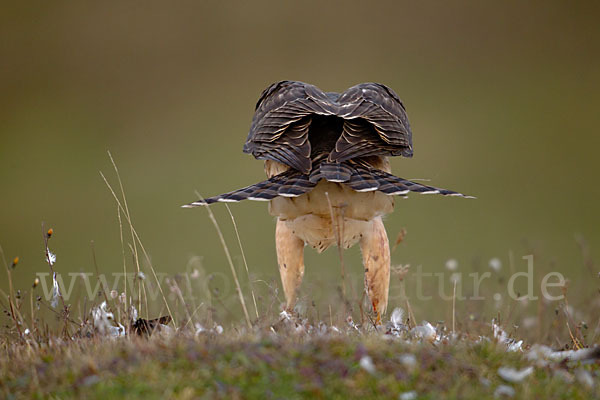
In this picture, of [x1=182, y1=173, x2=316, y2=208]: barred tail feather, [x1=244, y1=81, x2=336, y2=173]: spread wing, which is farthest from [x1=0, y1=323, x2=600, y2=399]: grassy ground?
[x1=244, y1=81, x2=336, y2=173]: spread wing

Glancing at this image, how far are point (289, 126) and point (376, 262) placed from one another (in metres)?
1.66

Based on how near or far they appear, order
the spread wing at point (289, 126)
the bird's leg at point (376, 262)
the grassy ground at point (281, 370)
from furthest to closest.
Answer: the bird's leg at point (376, 262) → the spread wing at point (289, 126) → the grassy ground at point (281, 370)

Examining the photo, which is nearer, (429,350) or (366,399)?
(366,399)

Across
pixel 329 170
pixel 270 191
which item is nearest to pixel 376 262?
pixel 329 170

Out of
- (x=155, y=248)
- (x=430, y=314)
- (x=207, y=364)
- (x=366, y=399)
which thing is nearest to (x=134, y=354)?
(x=207, y=364)

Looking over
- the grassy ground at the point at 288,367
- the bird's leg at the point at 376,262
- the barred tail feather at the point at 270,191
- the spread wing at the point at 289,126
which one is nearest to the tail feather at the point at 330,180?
the barred tail feather at the point at 270,191

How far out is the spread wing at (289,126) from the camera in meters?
6.15

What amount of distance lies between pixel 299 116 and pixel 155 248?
11.3 metres

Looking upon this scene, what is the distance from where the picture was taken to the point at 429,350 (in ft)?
13.4

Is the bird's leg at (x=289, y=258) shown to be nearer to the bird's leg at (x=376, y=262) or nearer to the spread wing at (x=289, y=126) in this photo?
the bird's leg at (x=376, y=262)

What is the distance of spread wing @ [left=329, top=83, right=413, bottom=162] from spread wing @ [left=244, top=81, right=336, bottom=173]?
0.21m

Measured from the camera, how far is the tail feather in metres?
5.66

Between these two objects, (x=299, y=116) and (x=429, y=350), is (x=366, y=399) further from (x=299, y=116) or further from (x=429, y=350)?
(x=299, y=116)

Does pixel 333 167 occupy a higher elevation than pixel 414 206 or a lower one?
higher
